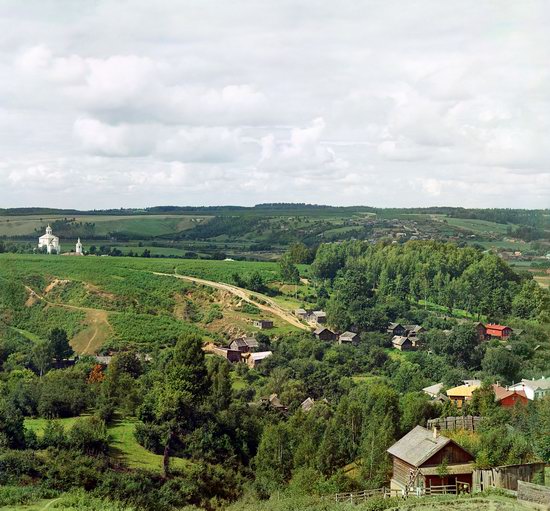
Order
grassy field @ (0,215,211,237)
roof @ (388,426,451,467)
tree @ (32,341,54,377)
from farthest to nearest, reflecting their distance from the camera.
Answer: grassy field @ (0,215,211,237)
tree @ (32,341,54,377)
roof @ (388,426,451,467)

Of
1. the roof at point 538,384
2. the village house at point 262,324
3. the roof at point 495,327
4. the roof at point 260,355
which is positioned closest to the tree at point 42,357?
the roof at point 260,355

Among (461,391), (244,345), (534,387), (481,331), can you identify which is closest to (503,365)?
(534,387)

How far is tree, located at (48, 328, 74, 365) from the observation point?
4198 centimetres

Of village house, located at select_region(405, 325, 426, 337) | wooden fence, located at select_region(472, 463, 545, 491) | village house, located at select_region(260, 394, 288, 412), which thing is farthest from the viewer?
village house, located at select_region(405, 325, 426, 337)

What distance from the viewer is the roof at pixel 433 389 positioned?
37.9 metres

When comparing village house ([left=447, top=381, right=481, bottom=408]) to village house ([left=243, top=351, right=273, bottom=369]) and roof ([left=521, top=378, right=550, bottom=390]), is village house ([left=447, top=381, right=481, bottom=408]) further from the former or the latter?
village house ([left=243, top=351, right=273, bottom=369])

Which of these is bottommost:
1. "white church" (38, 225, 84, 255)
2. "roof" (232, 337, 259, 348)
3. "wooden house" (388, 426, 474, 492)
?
"roof" (232, 337, 259, 348)

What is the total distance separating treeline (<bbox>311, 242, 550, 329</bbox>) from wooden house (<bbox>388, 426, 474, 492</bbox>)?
34068mm

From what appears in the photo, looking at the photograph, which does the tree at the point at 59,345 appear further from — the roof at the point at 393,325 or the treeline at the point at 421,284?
the roof at the point at 393,325

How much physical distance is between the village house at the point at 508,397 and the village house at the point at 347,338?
16421mm

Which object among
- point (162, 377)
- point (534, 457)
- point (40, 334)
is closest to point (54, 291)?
point (40, 334)

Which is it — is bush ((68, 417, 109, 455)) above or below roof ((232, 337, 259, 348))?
above

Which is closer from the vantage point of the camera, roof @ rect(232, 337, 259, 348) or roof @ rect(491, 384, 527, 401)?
roof @ rect(491, 384, 527, 401)

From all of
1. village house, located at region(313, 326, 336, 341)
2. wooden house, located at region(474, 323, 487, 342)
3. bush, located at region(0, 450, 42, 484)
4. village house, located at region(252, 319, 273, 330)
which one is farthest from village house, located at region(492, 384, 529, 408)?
bush, located at region(0, 450, 42, 484)
